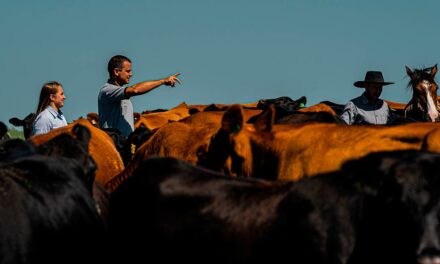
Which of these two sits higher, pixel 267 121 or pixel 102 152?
pixel 267 121

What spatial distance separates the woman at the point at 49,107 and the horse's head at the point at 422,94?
17.0ft

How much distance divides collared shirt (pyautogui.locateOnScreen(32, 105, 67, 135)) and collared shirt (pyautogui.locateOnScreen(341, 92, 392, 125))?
342cm

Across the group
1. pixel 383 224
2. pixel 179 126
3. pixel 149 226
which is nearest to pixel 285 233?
pixel 383 224

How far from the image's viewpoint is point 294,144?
25.9 ft

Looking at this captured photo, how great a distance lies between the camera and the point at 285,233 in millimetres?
5672

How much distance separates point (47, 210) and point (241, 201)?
3.99 feet

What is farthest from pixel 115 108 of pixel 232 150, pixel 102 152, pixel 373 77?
pixel 232 150

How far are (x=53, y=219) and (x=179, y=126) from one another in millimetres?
3540

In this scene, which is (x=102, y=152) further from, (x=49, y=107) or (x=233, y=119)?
(x=233, y=119)

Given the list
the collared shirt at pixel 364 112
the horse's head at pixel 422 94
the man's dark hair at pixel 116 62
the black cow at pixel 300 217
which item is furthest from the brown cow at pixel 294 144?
the horse's head at pixel 422 94

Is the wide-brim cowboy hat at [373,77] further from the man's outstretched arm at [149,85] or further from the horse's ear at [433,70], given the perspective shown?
the man's outstretched arm at [149,85]

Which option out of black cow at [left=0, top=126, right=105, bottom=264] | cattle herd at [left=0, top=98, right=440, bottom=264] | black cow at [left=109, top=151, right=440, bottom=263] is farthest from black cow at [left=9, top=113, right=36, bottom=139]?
black cow at [left=109, top=151, right=440, bottom=263]

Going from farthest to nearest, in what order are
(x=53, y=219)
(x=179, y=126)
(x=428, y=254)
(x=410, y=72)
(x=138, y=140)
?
1. (x=410, y=72)
2. (x=138, y=140)
3. (x=179, y=126)
4. (x=53, y=219)
5. (x=428, y=254)

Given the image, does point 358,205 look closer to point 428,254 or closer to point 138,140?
point 428,254
